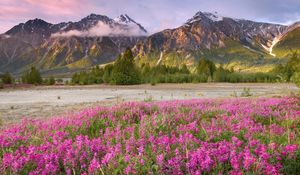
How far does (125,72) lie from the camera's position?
6988 centimetres

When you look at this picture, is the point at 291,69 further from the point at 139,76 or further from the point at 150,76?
the point at 150,76

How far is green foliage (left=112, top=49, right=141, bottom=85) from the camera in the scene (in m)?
68.8

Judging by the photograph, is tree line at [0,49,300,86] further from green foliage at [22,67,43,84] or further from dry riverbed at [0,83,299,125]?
dry riverbed at [0,83,299,125]

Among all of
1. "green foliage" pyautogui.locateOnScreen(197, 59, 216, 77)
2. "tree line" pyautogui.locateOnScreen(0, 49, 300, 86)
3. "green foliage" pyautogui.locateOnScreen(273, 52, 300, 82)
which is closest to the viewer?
"green foliage" pyautogui.locateOnScreen(273, 52, 300, 82)

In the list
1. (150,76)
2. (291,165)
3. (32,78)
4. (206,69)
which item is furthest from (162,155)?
(32,78)

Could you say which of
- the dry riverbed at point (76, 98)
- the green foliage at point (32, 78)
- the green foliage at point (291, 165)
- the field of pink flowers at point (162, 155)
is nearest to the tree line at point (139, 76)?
the green foliage at point (32, 78)

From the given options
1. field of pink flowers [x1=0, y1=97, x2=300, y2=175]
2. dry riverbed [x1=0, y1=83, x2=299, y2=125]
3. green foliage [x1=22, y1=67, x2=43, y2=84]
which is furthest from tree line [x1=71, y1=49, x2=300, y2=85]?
field of pink flowers [x1=0, y1=97, x2=300, y2=175]

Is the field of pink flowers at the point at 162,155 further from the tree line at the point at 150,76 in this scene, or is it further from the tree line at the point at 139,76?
the tree line at the point at 139,76

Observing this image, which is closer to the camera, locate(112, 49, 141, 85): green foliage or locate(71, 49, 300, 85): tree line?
locate(112, 49, 141, 85): green foliage

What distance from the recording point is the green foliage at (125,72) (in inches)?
2707

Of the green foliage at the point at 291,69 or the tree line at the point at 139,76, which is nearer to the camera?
the green foliage at the point at 291,69

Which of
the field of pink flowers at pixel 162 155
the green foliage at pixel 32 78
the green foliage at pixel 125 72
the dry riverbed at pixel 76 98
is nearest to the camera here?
the field of pink flowers at pixel 162 155

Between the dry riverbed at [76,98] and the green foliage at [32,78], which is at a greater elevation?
the green foliage at [32,78]

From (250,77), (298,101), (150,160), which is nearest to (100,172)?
(150,160)
